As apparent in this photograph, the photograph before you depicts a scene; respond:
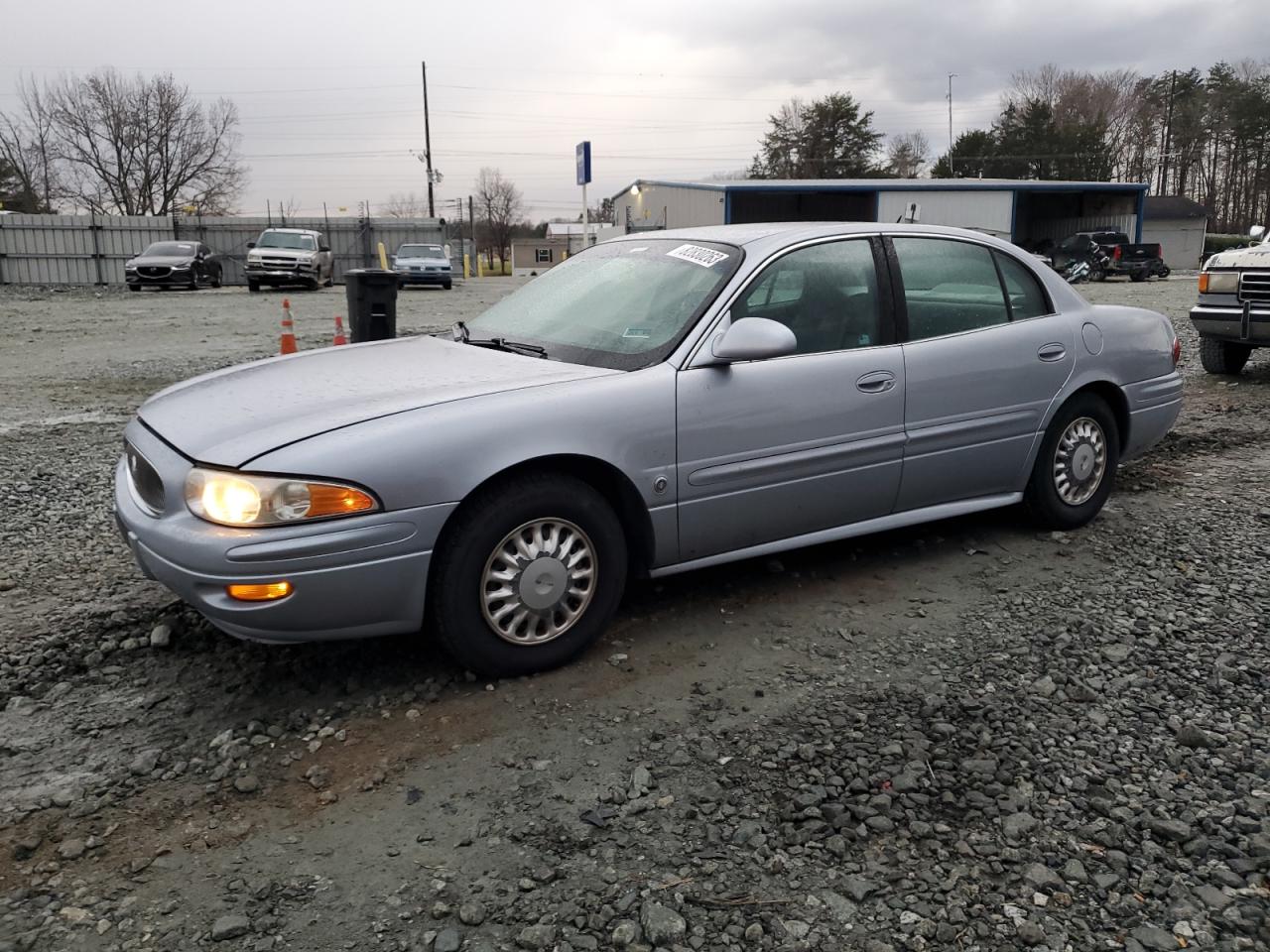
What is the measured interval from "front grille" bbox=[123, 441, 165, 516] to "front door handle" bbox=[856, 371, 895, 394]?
2.59 meters

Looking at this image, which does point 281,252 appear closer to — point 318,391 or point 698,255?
point 698,255

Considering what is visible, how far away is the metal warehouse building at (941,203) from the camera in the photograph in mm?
42500

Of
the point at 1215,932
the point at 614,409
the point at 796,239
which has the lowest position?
the point at 1215,932

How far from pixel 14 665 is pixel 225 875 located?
1.65 m

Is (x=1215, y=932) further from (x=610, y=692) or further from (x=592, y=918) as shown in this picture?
(x=610, y=692)

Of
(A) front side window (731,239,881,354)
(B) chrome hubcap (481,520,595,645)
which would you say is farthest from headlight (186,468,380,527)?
(A) front side window (731,239,881,354)

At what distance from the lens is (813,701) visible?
3.27 m

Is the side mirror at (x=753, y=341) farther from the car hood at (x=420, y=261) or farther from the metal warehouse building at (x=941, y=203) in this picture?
the metal warehouse building at (x=941, y=203)

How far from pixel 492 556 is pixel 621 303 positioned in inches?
51.1

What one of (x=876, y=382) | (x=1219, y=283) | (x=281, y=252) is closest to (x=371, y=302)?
(x=876, y=382)

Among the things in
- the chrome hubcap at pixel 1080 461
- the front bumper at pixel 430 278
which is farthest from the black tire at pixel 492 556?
the front bumper at pixel 430 278

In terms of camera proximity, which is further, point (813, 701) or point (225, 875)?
point (813, 701)

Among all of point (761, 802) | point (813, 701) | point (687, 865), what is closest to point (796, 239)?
Answer: point (813, 701)

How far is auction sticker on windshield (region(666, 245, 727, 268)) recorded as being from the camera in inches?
159
